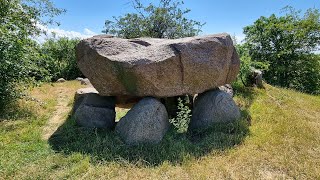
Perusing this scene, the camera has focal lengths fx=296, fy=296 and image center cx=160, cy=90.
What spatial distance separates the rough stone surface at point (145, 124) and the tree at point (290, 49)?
48.3ft

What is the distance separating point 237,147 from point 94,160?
2.78 m

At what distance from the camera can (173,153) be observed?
558 centimetres

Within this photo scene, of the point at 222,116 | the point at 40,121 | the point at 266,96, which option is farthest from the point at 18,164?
the point at 266,96

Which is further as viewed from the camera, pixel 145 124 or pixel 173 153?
pixel 145 124

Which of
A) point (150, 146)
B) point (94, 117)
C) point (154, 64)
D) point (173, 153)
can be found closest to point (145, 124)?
point (150, 146)

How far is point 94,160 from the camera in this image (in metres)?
5.29

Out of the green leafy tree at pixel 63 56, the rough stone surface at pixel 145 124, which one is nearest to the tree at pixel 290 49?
the green leafy tree at pixel 63 56

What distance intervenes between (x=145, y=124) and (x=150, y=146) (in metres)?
0.49

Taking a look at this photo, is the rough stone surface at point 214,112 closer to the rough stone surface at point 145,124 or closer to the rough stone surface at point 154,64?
the rough stone surface at point 154,64

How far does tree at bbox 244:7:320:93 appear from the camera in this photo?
19.4m

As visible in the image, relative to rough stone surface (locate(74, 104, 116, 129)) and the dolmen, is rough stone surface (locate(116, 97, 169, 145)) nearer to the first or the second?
the dolmen

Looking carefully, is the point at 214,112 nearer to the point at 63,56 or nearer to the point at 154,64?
the point at 154,64

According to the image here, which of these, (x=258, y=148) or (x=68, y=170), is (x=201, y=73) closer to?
(x=258, y=148)

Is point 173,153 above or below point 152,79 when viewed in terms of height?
below
